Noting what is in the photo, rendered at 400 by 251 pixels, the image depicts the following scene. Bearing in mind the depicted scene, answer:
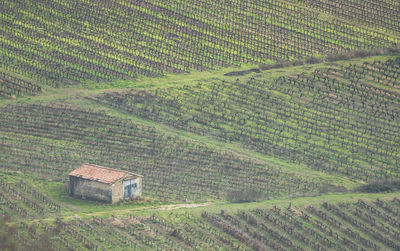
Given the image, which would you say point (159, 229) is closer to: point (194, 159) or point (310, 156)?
point (194, 159)

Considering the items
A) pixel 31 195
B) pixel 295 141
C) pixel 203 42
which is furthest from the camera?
pixel 203 42

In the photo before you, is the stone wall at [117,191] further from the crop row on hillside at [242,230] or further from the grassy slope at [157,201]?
the crop row on hillside at [242,230]

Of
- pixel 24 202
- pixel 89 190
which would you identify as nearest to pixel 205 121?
pixel 89 190

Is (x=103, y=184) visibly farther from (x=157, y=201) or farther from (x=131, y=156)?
(x=131, y=156)

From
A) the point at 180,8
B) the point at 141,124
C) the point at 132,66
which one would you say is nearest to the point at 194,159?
the point at 141,124

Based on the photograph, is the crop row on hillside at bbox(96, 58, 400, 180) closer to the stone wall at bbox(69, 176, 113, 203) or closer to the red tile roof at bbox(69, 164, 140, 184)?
the red tile roof at bbox(69, 164, 140, 184)

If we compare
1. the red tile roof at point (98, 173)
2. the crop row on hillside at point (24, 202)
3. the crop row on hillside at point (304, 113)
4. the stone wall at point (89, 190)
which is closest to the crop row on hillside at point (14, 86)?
the crop row on hillside at point (304, 113)
